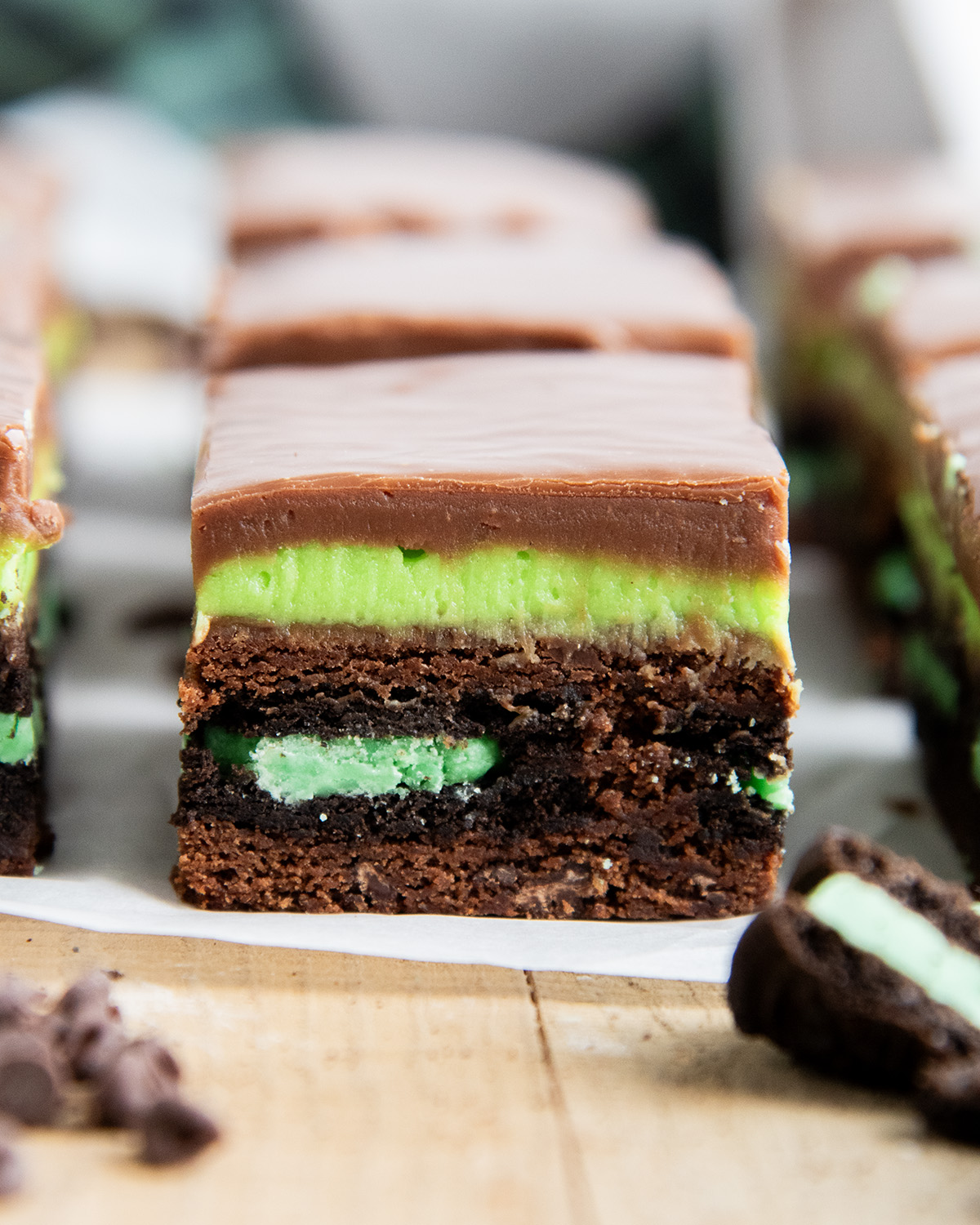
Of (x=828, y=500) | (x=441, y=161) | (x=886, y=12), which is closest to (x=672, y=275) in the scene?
(x=828, y=500)

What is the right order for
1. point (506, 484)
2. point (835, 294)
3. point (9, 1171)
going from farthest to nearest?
1. point (835, 294)
2. point (506, 484)
3. point (9, 1171)

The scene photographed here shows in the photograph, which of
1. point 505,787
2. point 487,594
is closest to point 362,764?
point 505,787

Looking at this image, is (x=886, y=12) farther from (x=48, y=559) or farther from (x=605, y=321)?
(x=48, y=559)

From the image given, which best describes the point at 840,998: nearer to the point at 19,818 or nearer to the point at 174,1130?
the point at 174,1130

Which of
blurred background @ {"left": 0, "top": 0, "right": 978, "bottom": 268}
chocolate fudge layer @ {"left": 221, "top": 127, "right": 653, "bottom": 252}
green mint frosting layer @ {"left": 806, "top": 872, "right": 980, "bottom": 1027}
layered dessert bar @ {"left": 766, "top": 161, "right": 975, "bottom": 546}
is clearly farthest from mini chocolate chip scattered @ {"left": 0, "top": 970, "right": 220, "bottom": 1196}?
blurred background @ {"left": 0, "top": 0, "right": 978, "bottom": 268}

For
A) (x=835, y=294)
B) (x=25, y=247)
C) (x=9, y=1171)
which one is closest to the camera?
(x=9, y=1171)

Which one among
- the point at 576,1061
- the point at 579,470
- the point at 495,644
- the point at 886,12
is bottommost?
the point at 576,1061
